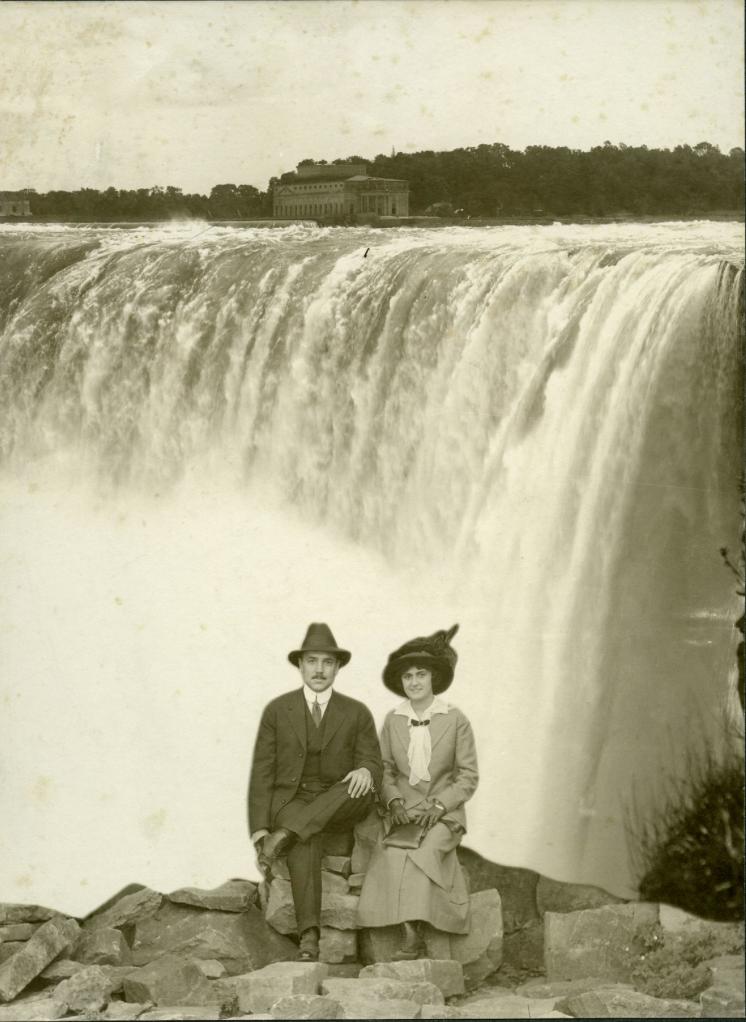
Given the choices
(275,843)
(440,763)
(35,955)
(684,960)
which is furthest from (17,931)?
(684,960)

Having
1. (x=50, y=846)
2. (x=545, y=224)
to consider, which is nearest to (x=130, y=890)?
(x=50, y=846)

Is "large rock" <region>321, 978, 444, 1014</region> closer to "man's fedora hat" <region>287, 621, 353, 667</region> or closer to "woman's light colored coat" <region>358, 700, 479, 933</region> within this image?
"woman's light colored coat" <region>358, 700, 479, 933</region>

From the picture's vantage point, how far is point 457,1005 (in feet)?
13.9

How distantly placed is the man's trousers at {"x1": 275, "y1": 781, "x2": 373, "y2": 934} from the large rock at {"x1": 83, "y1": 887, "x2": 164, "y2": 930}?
0.50 metres

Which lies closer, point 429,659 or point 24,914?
point 429,659

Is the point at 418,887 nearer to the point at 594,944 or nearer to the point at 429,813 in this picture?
the point at 429,813

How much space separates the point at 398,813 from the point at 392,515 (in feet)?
3.17

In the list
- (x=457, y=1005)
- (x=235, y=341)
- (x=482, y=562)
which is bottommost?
(x=457, y=1005)

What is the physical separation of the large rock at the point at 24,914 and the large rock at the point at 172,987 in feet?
1.54

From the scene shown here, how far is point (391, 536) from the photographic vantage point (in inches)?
179

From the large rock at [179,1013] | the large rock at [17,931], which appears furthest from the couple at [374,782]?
the large rock at [17,931]

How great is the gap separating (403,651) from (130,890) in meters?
1.20

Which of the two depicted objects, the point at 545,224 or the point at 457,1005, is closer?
the point at 457,1005

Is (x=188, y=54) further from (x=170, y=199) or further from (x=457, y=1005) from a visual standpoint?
(x=457, y=1005)
